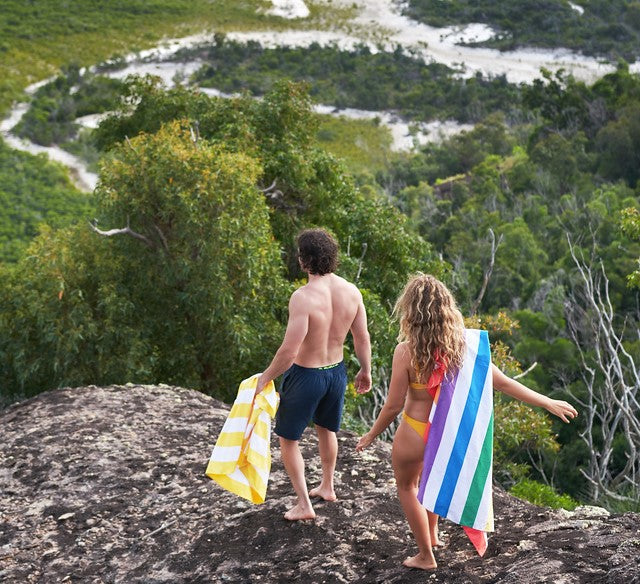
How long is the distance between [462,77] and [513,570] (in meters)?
83.7

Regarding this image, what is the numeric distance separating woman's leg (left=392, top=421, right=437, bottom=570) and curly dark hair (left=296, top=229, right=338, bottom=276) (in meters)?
0.98

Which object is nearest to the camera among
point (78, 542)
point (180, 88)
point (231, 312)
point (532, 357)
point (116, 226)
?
point (78, 542)

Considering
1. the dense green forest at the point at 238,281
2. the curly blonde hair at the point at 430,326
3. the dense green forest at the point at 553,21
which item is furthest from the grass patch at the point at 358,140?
the curly blonde hair at the point at 430,326

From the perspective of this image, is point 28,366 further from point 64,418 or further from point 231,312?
point 64,418

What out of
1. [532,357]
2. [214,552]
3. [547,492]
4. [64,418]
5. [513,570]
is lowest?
[532,357]

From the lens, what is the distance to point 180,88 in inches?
709

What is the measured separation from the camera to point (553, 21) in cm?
9325

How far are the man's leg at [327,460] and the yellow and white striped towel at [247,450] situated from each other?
324 millimetres

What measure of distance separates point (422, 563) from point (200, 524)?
5.63 feet

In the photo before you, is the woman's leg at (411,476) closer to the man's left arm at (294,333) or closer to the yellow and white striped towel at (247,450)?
the man's left arm at (294,333)

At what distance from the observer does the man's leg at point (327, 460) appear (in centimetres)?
566

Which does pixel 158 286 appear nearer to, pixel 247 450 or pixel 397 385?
pixel 247 450

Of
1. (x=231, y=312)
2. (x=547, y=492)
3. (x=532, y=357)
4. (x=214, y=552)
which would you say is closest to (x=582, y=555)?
(x=214, y=552)

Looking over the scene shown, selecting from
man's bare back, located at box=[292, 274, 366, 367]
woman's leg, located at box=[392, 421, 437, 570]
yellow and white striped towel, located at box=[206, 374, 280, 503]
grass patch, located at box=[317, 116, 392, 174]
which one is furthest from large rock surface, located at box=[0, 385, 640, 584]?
grass patch, located at box=[317, 116, 392, 174]
